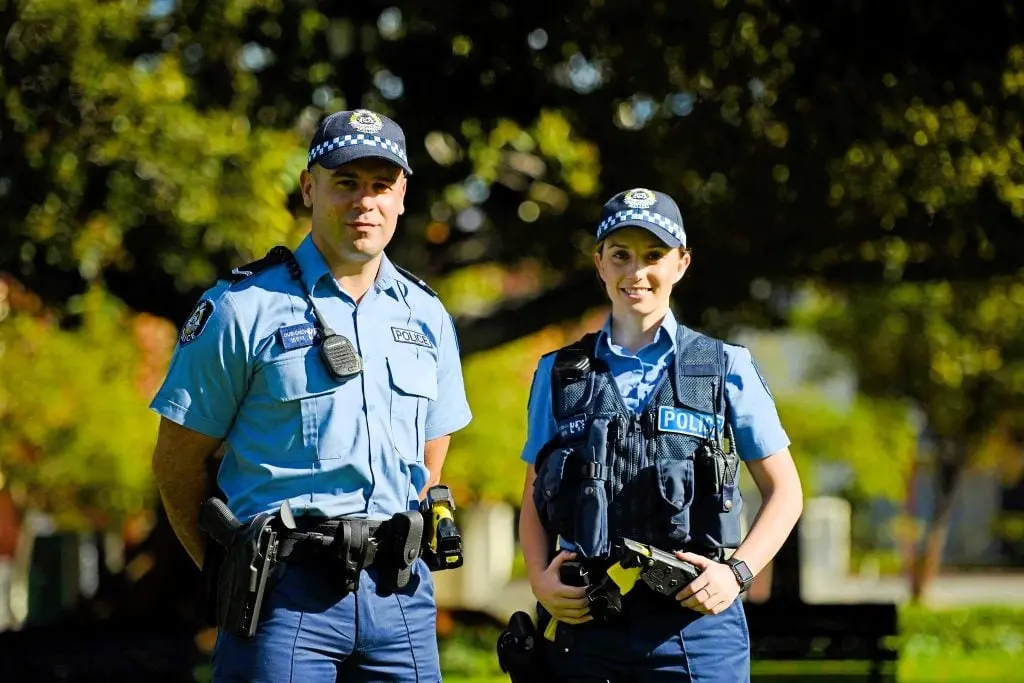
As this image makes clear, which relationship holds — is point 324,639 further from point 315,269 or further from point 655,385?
point 655,385

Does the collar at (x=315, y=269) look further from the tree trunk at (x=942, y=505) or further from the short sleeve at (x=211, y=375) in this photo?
the tree trunk at (x=942, y=505)

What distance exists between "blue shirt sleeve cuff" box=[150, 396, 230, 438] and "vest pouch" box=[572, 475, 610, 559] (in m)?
0.99

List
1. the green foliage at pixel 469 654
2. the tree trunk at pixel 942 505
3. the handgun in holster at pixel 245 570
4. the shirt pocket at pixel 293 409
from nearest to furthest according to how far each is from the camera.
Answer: the handgun in holster at pixel 245 570 < the shirt pocket at pixel 293 409 < the green foliage at pixel 469 654 < the tree trunk at pixel 942 505

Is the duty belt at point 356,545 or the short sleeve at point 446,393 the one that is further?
the short sleeve at point 446,393

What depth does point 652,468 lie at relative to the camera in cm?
443

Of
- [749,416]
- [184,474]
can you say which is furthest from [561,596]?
[184,474]

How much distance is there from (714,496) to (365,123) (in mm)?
1387

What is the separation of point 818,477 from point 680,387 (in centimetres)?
3393

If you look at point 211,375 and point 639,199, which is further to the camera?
point 639,199

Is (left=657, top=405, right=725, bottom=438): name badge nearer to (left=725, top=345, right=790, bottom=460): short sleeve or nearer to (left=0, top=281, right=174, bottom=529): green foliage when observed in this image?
(left=725, top=345, right=790, bottom=460): short sleeve

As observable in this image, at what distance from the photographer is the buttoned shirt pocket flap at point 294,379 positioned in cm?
412

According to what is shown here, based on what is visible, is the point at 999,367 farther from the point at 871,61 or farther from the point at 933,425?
the point at 871,61

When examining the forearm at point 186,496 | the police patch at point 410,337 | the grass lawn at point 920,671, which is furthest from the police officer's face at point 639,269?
the grass lawn at point 920,671

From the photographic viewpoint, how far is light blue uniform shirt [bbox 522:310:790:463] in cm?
454
